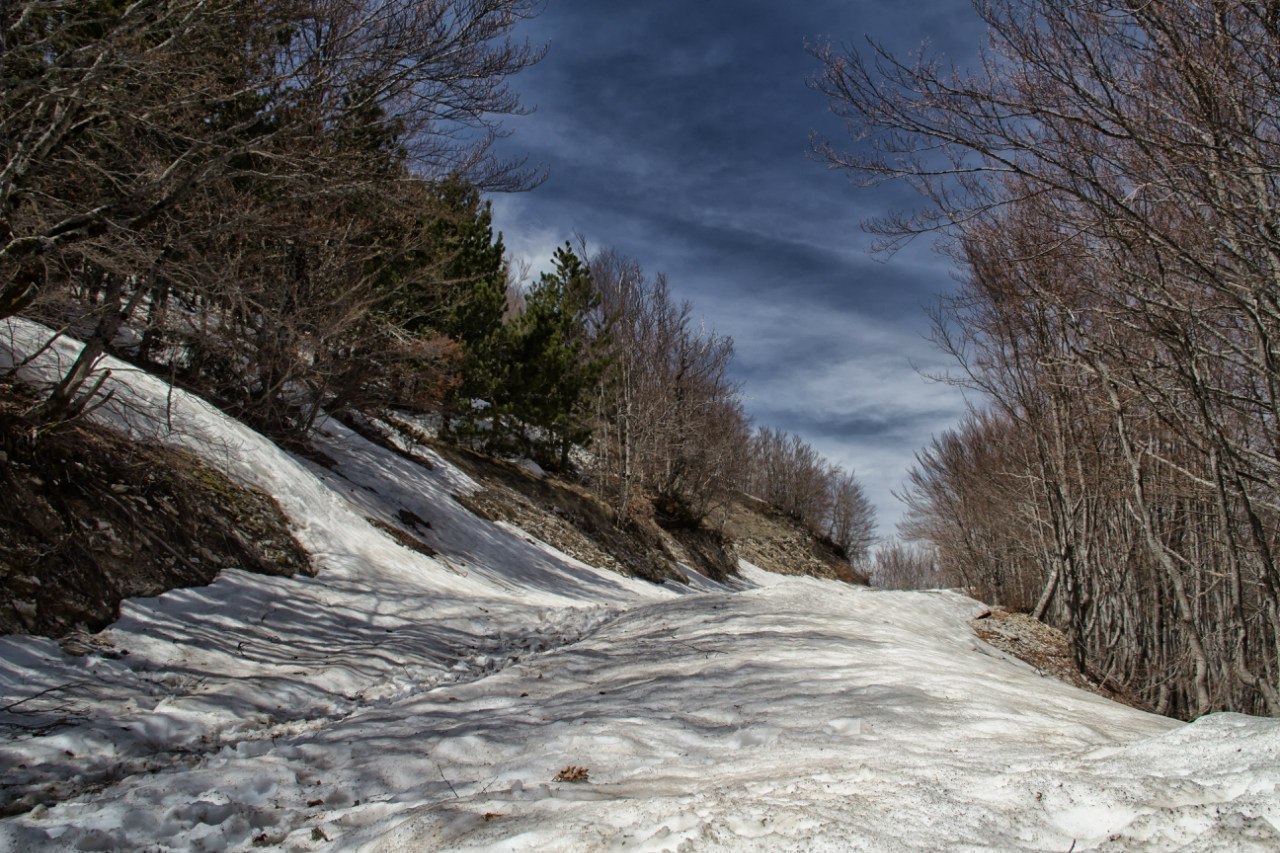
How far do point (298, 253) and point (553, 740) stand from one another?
33.3 ft

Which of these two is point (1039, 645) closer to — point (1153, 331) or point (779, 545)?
point (1153, 331)

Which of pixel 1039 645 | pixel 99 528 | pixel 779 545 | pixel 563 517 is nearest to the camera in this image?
pixel 99 528

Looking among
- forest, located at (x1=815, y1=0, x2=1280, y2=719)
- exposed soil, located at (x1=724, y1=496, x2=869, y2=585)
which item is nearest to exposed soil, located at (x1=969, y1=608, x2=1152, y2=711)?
forest, located at (x1=815, y1=0, x2=1280, y2=719)

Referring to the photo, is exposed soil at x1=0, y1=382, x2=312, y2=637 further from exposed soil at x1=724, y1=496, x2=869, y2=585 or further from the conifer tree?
exposed soil at x1=724, y1=496, x2=869, y2=585

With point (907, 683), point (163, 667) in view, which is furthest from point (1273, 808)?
point (163, 667)

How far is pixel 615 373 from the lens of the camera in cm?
2156

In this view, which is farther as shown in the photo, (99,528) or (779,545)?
(779,545)

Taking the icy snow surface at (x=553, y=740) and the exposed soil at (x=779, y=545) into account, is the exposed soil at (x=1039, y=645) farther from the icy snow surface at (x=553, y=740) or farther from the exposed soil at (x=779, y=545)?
the exposed soil at (x=779, y=545)

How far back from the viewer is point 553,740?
3629mm

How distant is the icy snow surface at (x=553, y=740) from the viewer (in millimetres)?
2115

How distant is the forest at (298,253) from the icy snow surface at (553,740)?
1.88m

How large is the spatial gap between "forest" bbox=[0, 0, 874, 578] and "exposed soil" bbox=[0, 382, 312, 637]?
30 cm

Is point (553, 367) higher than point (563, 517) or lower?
higher

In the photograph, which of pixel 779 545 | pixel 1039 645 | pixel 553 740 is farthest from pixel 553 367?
pixel 779 545
